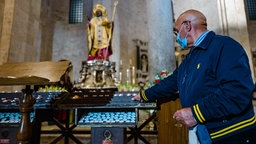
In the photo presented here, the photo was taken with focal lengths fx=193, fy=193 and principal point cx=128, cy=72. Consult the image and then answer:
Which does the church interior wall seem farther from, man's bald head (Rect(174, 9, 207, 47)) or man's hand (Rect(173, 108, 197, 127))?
man's hand (Rect(173, 108, 197, 127))

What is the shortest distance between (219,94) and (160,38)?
240 inches

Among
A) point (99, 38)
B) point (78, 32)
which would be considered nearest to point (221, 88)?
point (99, 38)

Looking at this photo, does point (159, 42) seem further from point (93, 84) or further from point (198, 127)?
point (198, 127)

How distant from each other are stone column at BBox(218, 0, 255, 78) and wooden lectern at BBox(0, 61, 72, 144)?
22.6 feet

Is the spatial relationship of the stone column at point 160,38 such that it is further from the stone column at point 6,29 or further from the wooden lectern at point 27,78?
the stone column at point 6,29

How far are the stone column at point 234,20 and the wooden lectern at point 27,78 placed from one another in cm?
687

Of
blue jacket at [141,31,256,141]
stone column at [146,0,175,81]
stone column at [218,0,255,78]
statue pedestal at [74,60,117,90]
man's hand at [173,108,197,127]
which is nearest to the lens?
blue jacket at [141,31,256,141]

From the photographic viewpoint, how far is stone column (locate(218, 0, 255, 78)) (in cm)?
741

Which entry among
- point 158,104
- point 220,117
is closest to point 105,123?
point 158,104

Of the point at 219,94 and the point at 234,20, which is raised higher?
the point at 234,20

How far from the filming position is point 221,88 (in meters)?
1.35

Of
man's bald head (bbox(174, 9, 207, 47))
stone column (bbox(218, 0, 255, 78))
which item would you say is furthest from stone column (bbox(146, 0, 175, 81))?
man's bald head (bbox(174, 9, 207, 47))

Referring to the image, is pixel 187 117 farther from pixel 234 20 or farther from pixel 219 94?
pixel 234 20

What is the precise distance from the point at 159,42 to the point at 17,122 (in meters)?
5.67
